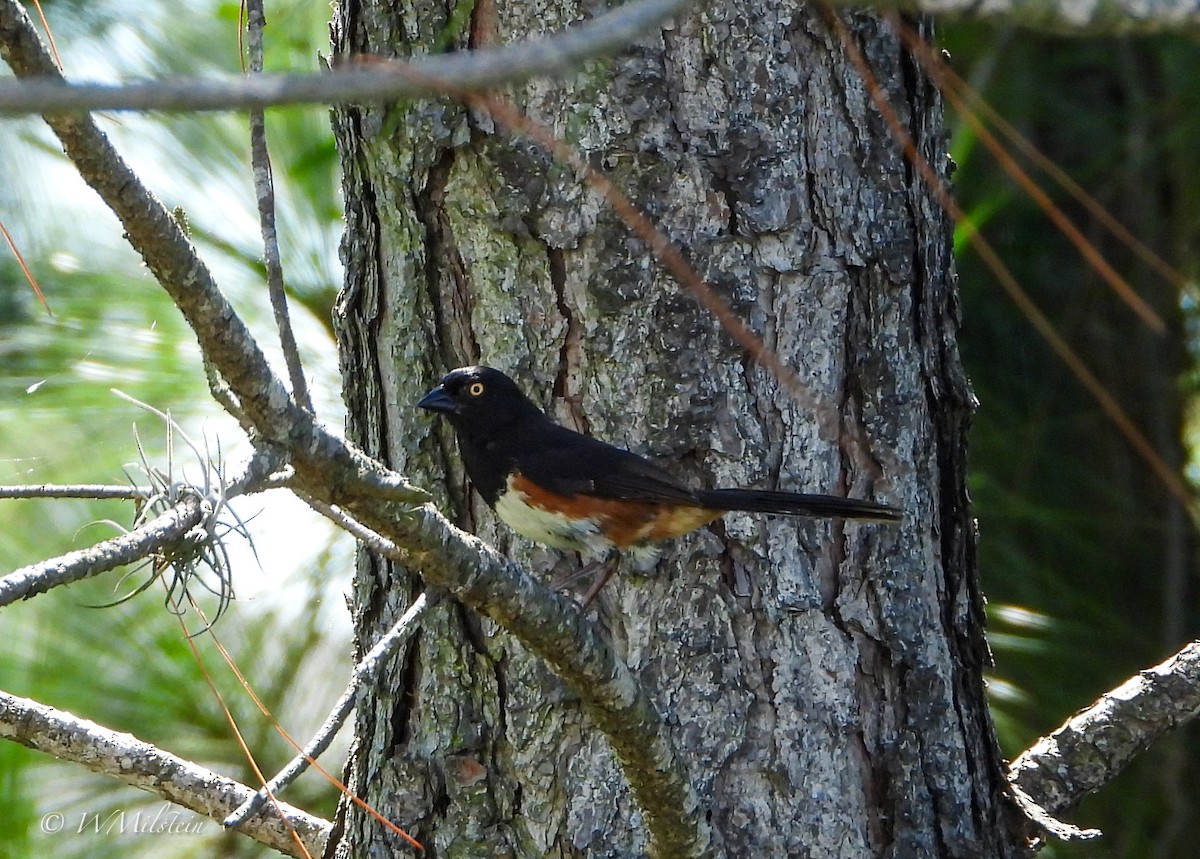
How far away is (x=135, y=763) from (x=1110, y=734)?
68.6 inches

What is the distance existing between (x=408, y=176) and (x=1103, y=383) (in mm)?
3390

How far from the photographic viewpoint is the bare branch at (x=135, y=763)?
6.29 feet

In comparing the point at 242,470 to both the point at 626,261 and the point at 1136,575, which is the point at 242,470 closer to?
the point at 626,261

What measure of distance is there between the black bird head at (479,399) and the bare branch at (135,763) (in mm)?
751

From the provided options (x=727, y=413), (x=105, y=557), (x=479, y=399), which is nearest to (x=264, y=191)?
(x=105, y=557)

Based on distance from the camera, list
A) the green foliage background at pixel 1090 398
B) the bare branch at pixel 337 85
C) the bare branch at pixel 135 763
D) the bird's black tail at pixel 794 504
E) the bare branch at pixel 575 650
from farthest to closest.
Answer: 1. the green foliage background at pixel 1090 398
2. the bird's black tail at pixel 794 504
3. the bare branch at pixel 135 763
4. the bare branch at pixel 575 650
5. the bare branch at pixel 337 85

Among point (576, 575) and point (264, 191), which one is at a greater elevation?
point (264, 191)

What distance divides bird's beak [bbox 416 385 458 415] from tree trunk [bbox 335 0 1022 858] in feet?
0.34

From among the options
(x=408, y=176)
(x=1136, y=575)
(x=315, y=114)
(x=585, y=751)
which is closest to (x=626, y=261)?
(x=408, y=176)

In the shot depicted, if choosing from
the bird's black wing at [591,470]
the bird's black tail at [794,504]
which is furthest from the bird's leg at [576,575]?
the bird's black tail at [794,504]

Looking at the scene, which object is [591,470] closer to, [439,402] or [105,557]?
[439,402]

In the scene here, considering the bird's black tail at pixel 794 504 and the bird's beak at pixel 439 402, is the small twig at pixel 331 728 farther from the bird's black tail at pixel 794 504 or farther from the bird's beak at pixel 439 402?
the bird's black tail at pixel 794 504

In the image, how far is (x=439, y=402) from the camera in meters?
2.28

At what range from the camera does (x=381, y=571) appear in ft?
7.79
